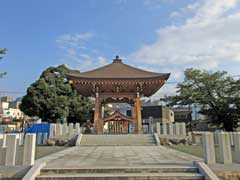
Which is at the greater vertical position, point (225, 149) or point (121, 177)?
point (225, 149)

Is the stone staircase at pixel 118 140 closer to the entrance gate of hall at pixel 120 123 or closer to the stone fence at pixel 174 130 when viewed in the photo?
the stone fence at pixel 174 130

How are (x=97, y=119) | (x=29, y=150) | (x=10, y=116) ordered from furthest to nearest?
(x=10, y=116) < (x=97, y=119) < (x=29, y=150)

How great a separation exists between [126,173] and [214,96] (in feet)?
69.3

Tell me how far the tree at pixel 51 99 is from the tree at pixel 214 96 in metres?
11.7

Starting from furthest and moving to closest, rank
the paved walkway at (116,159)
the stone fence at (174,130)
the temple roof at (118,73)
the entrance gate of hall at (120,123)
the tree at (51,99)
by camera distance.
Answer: the tree at (51,99) < the entrance gate of hall at (120,123) < the temple roof at (118,73) < the stone fence at (174,130) < the paved walkway at (116,159)

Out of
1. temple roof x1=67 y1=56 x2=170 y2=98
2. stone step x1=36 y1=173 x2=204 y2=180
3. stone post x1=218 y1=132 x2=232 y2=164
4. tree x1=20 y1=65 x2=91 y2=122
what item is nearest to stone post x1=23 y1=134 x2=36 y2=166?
stone step x1=36 y1=173 x2=204 y2=180

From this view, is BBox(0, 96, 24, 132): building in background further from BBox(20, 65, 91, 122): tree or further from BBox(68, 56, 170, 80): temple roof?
BBox(68, 56, 170, 80): temple roof

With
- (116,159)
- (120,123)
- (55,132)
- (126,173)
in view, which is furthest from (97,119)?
(126,173)

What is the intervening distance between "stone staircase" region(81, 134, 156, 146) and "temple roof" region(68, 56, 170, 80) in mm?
3934

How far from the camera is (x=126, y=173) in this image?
5.17 m

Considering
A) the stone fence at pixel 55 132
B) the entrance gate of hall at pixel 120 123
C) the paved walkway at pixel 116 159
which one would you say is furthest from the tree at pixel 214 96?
the paved walkway at pixel 116 159

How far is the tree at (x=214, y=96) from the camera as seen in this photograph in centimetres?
2269

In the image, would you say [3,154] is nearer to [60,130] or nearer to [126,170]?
[126,170]

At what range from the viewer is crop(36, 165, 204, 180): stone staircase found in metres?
4.90
